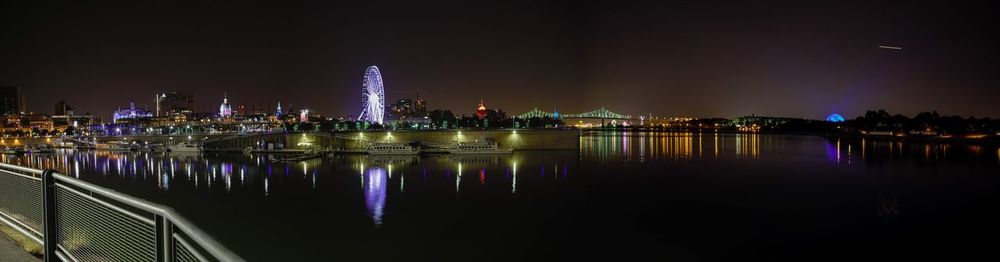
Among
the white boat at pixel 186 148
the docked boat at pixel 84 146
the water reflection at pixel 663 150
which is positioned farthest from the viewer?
the docked boat at pixel 84 146

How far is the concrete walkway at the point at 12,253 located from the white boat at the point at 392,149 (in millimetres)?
55227

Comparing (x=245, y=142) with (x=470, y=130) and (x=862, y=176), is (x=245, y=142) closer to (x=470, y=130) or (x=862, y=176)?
(x=470, y=130)

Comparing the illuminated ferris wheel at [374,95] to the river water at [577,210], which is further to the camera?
the illuminated ferris wheel at [374,95]

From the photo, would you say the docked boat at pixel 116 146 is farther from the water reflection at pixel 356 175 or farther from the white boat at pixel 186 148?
the water reflection at pixel 356 175

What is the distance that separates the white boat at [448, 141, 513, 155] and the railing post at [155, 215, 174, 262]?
57.9 meters

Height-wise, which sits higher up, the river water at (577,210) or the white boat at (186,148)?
the white boat at (186,148)

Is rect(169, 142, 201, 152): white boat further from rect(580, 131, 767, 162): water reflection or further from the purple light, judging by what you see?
rect(580, 131, 767, 162): water reflection

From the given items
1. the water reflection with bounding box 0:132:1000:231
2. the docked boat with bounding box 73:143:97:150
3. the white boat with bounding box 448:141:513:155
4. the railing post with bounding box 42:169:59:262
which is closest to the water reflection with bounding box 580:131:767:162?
the water reflection with bounding box 0:132:1000:231

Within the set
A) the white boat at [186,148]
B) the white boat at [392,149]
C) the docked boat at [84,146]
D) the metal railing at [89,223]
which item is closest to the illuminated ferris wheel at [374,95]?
the white boat at [392,149]

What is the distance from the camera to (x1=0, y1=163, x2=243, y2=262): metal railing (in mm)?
3461

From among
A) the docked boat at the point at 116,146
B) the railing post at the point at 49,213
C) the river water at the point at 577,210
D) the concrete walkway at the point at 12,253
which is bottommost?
the river water at the point at 577,210

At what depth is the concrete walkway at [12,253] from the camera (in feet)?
17.5

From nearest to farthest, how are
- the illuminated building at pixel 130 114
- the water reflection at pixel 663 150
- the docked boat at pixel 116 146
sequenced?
1. the water reflection at pixel 663 150
2. the docked boat at pixel 116 146
3. the illuminated building at pixel 130 114

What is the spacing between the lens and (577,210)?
25.2 meters
